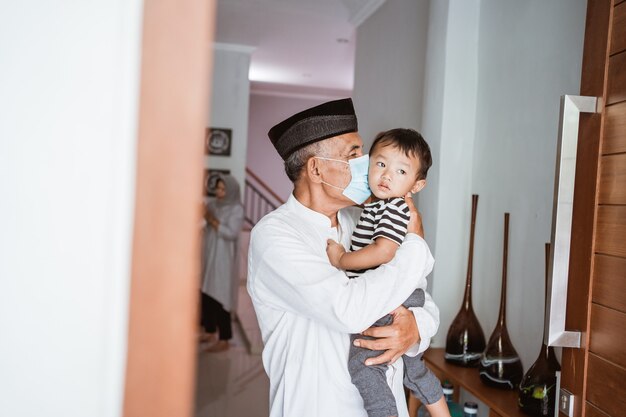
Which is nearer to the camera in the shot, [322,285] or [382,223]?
[322,285]

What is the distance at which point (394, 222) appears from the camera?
173 cm

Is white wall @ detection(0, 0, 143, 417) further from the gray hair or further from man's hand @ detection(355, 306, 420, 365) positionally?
the gray hair

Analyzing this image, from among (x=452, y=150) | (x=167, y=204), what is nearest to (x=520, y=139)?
(x=452, y=150)

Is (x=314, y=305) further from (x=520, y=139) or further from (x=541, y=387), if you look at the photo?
(x=520, y=139)

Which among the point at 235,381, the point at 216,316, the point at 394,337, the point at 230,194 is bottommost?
the point at 235,381

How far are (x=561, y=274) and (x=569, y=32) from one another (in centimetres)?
114

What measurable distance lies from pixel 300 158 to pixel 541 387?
3.79 feet

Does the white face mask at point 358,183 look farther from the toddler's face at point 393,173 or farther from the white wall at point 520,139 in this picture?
the white wall at point 520,139

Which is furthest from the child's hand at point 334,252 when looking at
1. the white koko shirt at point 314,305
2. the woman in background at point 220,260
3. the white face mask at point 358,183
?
the woman in background at point 220,260

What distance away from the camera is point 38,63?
59 cm

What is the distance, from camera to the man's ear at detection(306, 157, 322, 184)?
74.4 inches

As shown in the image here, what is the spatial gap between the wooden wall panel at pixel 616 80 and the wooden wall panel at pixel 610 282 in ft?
1.25

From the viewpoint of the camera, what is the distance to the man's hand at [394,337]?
1.67 meters

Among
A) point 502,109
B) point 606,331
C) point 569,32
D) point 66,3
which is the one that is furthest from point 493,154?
point 66,3
